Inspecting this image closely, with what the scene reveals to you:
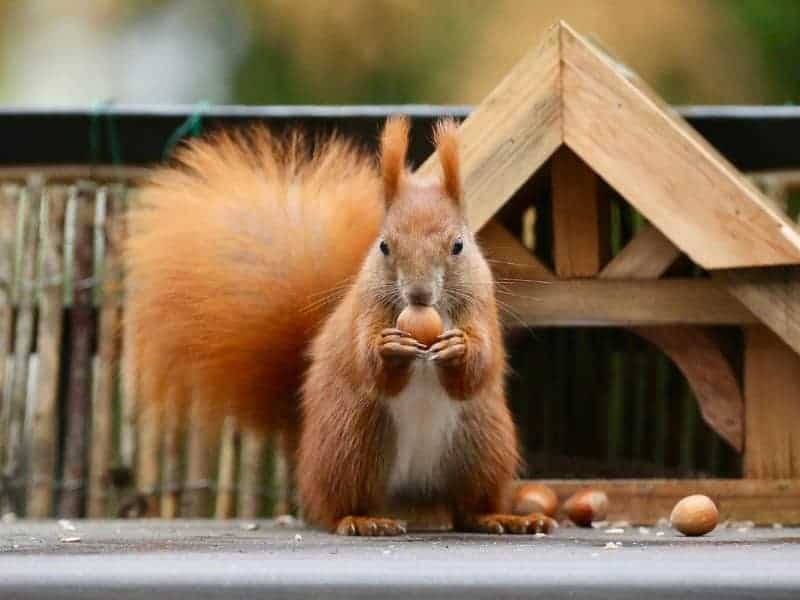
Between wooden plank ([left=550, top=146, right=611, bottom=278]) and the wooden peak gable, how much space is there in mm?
174

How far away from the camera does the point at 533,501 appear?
2.58 m

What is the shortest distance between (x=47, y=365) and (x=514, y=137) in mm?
1132

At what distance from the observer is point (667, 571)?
64.1 inches

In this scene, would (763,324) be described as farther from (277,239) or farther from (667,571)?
(667,571)

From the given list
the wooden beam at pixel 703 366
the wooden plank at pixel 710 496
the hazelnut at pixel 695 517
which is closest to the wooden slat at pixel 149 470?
the wooden plank at pixel 710 496

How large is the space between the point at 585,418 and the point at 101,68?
63.9 inches

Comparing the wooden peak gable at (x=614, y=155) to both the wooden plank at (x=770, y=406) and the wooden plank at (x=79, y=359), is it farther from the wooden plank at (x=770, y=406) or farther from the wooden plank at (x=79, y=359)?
the wooden plank at (x=79, y=359)

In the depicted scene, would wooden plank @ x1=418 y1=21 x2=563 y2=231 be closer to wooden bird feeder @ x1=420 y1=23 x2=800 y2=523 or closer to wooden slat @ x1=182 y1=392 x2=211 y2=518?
wooden bird feeder @ x1=420 y1=23 x2=800 y2=523

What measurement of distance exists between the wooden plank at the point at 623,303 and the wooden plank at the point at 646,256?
1cm

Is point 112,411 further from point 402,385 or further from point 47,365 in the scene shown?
point 402,385

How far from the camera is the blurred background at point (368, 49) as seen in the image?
3.82m

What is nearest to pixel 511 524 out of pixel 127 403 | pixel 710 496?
pixel 710 496

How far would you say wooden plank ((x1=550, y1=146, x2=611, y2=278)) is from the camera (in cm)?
275

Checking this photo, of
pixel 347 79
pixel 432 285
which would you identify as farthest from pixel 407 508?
pixel 347 79
